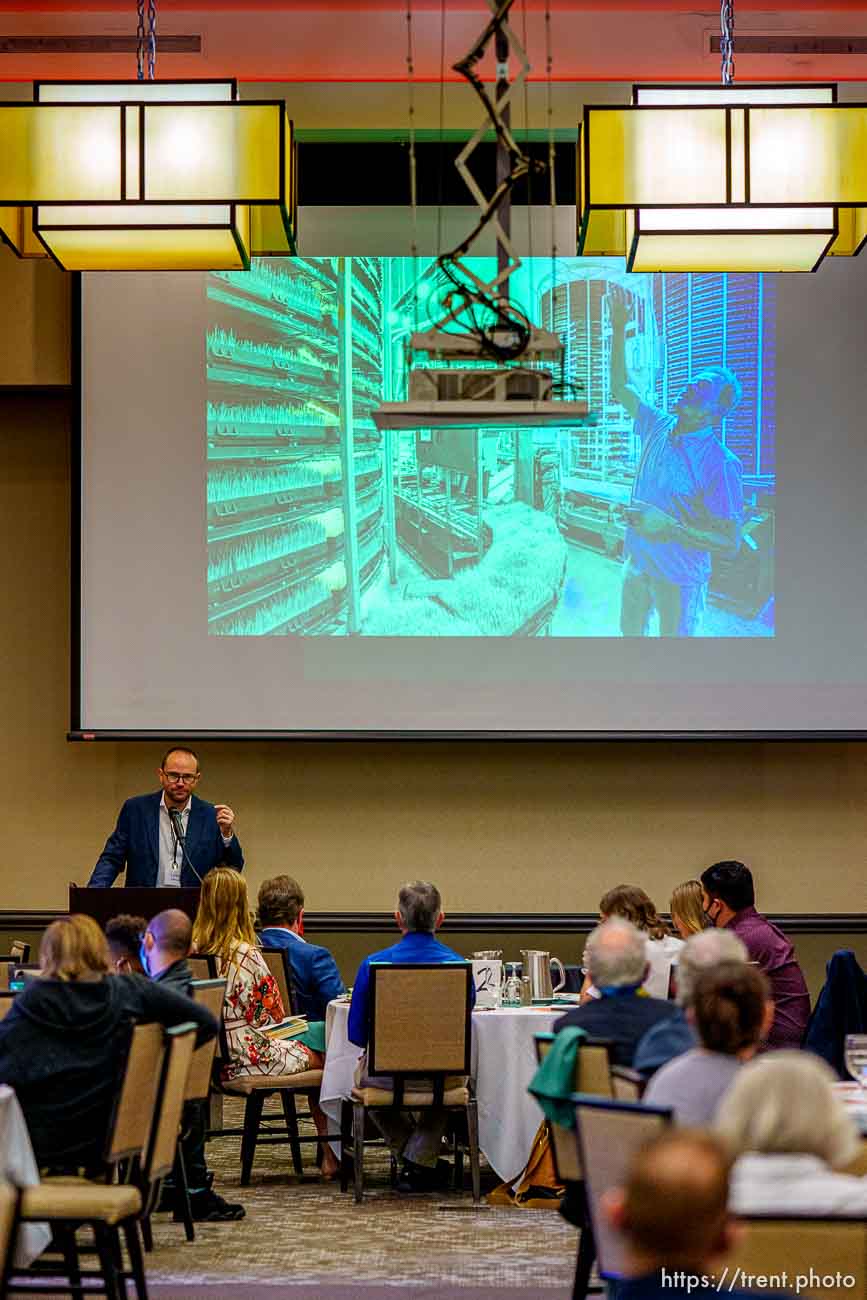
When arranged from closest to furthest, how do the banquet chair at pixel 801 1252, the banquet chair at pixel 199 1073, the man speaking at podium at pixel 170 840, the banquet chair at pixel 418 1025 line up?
1. the banquet chair at pixel 801 1252
2. the banquet chair at pixel 199 1073
3. the banquet chair at pixel 418 1025
4. the man speaking at podium at pixel 170 840

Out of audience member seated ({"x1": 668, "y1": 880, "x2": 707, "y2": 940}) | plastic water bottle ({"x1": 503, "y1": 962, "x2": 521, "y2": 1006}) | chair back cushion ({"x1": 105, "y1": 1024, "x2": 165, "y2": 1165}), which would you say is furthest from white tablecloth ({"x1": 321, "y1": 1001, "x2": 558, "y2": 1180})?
chair back cushion ({"x1": 105, "y1": 1024, "x2": 165, "y2": 1165})

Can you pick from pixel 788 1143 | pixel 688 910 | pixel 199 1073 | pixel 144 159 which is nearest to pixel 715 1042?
pixel 788 1143

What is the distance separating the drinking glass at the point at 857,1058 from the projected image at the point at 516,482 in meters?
4.59

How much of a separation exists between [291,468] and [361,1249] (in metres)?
4.58

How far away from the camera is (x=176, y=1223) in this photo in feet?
19.7

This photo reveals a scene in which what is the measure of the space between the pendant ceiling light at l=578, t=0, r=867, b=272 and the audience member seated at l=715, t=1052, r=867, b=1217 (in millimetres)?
4504

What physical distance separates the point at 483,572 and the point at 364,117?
2580mm

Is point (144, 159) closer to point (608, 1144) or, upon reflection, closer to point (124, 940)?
point (124, 940)

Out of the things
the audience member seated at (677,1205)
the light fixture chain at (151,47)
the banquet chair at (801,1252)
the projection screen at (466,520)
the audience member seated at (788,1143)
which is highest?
the light fixture chain at (151,47)

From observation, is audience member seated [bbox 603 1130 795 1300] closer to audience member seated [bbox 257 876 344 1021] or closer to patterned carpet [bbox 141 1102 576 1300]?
patterned carpet [bbox 141 1102 576 1300]

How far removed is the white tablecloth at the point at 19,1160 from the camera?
13.6 ft

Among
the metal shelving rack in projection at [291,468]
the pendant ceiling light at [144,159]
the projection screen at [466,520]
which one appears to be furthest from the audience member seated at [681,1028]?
the metal shelving rack in projection at [291,468]

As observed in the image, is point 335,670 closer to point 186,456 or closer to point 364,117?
point 186,456

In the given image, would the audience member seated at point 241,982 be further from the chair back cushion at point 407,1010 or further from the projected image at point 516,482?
the projected image at point 516,482
